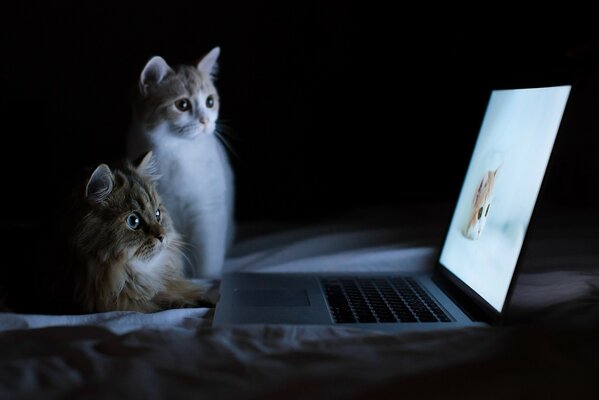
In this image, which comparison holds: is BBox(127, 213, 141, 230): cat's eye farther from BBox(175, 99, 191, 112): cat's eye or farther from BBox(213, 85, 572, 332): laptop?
BBox(175, 99, 191, 112): cat's eye

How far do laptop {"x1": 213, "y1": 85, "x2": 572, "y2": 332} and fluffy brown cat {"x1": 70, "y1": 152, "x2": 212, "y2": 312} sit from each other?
149 mm

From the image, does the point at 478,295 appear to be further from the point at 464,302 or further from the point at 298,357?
the point at 298,357

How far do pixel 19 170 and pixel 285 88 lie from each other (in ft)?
2.91

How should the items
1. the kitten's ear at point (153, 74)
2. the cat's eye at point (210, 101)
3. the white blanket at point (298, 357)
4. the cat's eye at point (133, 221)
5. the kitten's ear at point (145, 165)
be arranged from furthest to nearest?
1. the cat's eye at point (210, 101)
2. the kitten's ear at point (153, 74)
3. the kitten's ear at point (145, 165)
4. the cat's eye at point (133, 221)
5. the white blanket at point (298, 357)

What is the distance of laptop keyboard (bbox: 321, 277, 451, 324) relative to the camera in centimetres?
101

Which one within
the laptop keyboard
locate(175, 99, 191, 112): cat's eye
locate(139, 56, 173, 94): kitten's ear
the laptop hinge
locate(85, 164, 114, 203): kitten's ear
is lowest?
the laptop keyboard

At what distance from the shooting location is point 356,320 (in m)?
1.00

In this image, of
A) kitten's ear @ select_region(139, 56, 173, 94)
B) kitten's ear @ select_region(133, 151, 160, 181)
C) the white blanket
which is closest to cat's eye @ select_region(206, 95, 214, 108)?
kitten's ear @ select_region(139, 56, 173, 94)

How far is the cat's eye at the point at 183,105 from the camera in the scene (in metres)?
1.42

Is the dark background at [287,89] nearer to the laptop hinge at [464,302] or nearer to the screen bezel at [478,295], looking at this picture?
the screen bezel at [478,295]

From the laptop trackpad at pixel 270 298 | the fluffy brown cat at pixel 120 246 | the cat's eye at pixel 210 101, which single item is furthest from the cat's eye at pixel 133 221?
the cat's eye at pixel 210 101

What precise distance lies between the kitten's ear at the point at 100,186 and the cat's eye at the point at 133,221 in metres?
0.06

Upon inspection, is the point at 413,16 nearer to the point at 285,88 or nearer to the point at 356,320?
the point at 285,88

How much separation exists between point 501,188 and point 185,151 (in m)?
0.77
